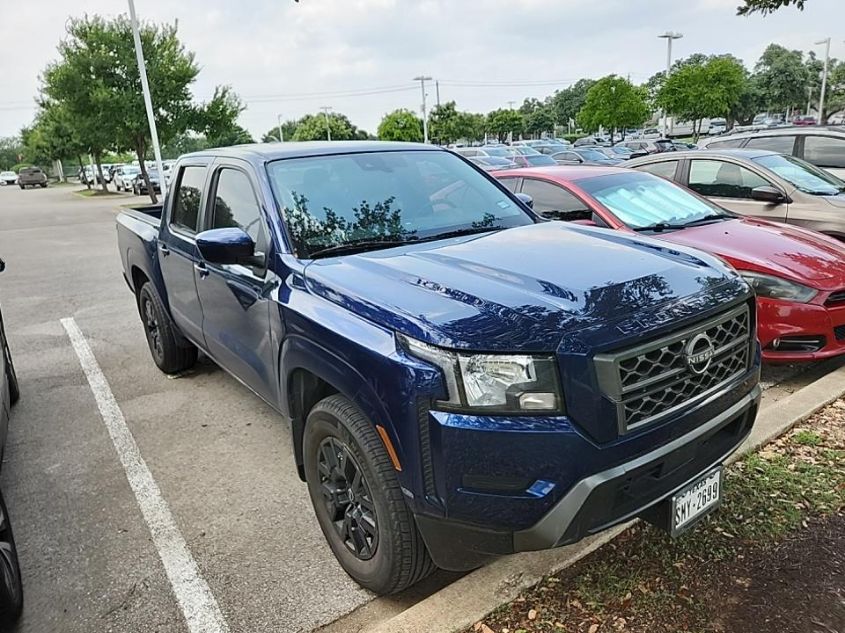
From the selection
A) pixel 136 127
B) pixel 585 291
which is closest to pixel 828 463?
pixel 585 291

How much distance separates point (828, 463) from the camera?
3.43 m

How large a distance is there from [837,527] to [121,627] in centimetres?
317

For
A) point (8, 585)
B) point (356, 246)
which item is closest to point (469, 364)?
point (356, 246)

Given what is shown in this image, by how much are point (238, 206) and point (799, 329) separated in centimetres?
381

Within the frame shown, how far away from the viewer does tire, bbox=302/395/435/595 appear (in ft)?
7.63

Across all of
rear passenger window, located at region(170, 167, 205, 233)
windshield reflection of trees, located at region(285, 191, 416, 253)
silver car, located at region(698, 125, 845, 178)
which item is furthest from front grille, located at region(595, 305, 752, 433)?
silver car, located at region(698, 125, 845, 178)

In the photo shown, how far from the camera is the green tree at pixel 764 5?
7.91 meters

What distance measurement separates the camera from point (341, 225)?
3.15 metres

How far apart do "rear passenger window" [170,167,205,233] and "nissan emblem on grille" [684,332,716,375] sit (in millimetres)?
3201

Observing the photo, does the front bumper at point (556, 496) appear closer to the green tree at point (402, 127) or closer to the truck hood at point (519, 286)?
the truck hood at point (519, 286)

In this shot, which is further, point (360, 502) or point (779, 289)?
point (779, 289)

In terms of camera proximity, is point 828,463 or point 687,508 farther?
point 828,463

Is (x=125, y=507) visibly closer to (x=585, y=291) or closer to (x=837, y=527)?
(x=585, y=291)

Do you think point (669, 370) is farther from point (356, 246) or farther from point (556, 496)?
point (356, 246)
